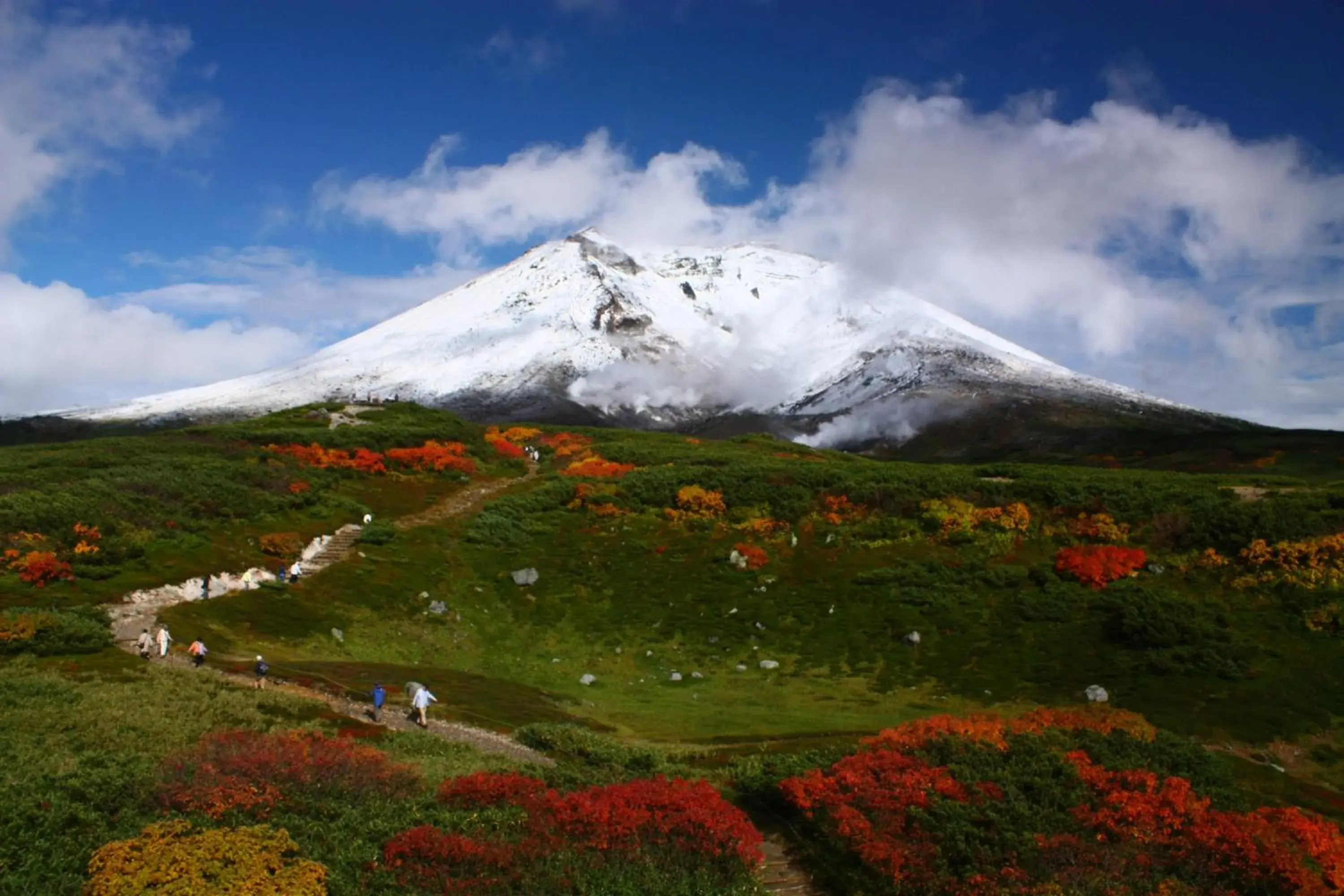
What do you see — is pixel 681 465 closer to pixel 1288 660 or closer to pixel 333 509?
pixel 333 509

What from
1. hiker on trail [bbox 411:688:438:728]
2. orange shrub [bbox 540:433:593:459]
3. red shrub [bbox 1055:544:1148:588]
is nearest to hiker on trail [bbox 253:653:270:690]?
hiker on trail [bbox 411:688:438:728]

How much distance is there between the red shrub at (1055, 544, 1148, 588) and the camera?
39031 mm

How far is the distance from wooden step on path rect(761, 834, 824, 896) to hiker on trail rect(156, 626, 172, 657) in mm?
23022

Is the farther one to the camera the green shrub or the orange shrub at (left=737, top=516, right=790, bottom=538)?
the orange shrub at (left=737, top=516, right=790, bottom=538)

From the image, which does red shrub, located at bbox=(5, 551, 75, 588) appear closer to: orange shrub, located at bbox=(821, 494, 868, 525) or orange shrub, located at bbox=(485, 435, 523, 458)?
orange shrub, located at bbox=(821, 494, 868, 525)

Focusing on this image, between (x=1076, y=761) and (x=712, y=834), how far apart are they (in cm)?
873

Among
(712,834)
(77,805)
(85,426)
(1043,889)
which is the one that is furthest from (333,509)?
(85,426)

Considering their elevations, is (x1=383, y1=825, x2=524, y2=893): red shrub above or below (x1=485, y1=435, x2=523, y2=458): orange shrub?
below

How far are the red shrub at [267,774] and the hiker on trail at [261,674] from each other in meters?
8.79

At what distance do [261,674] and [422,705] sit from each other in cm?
608

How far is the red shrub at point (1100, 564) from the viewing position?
3903 centimetres

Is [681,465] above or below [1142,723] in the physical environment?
above

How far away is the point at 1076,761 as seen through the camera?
18828 millimetres

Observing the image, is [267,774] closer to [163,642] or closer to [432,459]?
[163,642]
